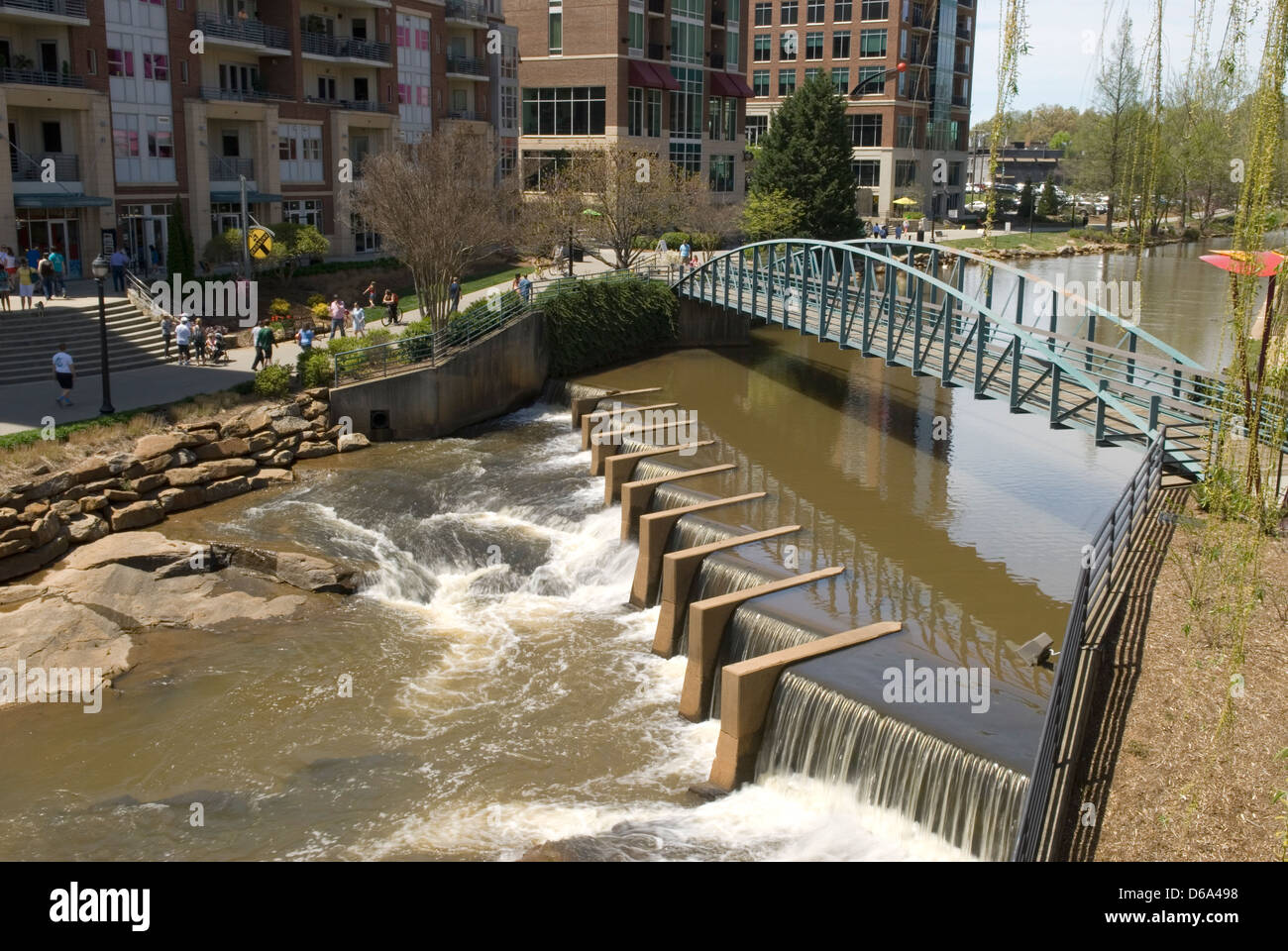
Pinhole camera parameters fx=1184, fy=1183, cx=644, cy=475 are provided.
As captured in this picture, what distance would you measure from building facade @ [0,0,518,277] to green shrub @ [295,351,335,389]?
1283cm

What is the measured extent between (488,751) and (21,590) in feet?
32.3

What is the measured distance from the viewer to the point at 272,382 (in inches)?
1153

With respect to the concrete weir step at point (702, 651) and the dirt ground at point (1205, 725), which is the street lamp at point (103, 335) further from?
the dirt ground at point (1205, 725)

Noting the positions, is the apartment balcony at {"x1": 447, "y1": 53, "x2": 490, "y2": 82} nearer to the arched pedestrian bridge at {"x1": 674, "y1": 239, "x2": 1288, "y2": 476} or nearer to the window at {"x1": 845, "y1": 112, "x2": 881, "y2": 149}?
the arched pedestrian bridge at {"x1": 674, "y1": 239, "x2": 1288, "y2": 476}

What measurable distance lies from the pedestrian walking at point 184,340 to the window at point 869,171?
6212cm

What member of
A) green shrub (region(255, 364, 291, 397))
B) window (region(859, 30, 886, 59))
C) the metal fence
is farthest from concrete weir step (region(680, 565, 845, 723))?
window (region(859, 30, 886, 59))

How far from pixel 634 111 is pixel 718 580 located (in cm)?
4586

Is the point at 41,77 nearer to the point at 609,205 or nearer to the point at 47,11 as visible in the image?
the point at 47,11

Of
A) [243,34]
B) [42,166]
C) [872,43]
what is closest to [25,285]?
[42,166]

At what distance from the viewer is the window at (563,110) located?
60688mm

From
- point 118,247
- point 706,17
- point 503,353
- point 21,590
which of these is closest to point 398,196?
point 503,353

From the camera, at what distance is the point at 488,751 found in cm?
1697

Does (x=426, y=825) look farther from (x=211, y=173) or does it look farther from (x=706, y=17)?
(x=706, y=17)

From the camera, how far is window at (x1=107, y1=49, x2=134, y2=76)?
39062 millimetres
